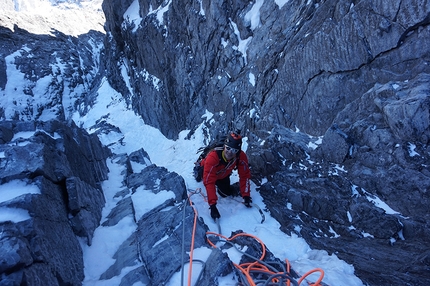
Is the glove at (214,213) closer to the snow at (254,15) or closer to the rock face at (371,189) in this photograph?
the rock face at (371,189)

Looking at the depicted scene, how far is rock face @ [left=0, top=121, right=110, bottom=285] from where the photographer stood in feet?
9.27

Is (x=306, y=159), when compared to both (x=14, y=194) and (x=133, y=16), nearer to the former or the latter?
(x=14, y=194)

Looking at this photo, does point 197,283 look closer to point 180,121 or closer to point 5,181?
point 5,181

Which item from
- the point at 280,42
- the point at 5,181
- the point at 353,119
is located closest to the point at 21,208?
the point at 5,181

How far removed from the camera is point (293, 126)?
7312mm

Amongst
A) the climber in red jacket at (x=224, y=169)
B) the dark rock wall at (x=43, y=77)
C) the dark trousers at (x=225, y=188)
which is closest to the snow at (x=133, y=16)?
the dark rock wall at (x=43, y=77)

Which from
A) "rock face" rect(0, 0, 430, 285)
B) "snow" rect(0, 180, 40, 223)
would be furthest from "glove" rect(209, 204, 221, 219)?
"snow" rect(0, 180, 40, 223)

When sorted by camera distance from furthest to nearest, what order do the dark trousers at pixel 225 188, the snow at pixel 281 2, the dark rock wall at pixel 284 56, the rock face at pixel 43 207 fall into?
1. the snow at pixel 281 2
2. the dark trousers at pixel 225 188
3. the dark rock wall at pixel 284 56
4. the rock face at pixel 43 207

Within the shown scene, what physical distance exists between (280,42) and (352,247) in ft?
21.7

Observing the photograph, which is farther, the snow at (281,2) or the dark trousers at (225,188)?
the snow at (281,2)

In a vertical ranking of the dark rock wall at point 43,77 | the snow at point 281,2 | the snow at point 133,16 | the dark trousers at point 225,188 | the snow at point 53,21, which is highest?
the snow at point 53,21

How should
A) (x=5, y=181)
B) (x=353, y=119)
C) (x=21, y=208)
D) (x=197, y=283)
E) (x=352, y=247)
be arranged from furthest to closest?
(x=353, y=119), (x=352, y=247), (x=5, y=181), (x=21, y=208), (x=197, y=283)

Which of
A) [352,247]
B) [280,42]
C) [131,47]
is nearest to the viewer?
[352,247]

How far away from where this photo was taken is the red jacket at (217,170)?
203 inches
